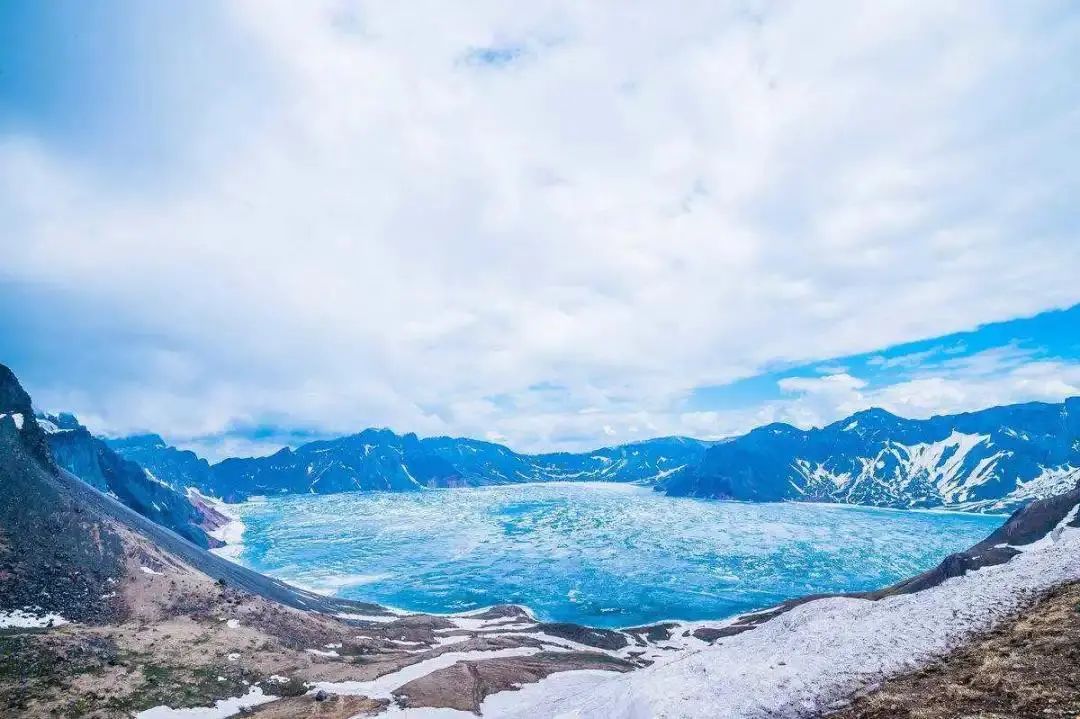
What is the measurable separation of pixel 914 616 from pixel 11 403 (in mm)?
142995

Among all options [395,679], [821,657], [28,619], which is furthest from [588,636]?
[28,619]

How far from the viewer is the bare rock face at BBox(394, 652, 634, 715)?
53188mm

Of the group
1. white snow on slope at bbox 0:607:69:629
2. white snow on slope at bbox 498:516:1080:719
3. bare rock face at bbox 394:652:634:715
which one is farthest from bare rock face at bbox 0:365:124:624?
white snow on slope at bbox 498:516:1080:719

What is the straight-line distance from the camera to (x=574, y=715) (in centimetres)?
3272

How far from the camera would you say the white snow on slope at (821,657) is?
83.1 feet

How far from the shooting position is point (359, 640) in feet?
257

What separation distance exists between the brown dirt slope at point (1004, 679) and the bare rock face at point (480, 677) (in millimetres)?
41967

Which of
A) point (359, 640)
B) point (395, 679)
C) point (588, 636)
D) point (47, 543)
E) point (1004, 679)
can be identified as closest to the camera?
point (1004, 679)

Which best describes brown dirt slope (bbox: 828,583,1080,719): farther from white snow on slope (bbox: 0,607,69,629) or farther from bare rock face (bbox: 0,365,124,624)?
bare rock face (bbox: 0,365,124,624)

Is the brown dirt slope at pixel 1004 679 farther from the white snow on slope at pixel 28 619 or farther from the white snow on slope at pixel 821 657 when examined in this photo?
the white snow on slope at pixel 28 619

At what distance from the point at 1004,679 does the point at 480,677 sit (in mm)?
53249

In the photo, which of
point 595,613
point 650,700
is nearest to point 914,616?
point 650,700

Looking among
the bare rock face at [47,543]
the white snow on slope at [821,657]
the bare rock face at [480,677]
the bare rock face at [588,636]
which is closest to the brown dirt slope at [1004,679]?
the white snow on slope at [821,657]

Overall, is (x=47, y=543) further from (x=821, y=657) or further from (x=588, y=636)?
(x=821, y=657)
